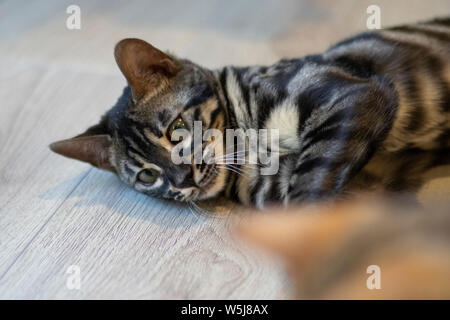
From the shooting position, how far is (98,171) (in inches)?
67.1

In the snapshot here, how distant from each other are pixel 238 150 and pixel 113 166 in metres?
0.39

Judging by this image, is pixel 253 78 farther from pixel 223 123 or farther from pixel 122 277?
pixel 122 277

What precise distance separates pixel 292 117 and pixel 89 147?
0.60 metres

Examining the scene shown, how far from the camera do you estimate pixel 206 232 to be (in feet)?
4.64

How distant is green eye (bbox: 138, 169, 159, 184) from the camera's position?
4.74 feet

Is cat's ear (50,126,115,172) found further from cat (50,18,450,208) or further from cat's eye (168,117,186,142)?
cat's eye (168,117,186,142)

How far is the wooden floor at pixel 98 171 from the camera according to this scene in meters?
1.29
